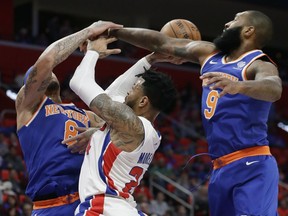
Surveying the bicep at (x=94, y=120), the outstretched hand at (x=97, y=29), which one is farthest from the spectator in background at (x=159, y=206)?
the outstretched hand at (x=97, y=29)

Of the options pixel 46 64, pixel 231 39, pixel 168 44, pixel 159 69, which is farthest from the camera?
pixel 159 69

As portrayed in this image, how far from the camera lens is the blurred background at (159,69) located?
14.1 m

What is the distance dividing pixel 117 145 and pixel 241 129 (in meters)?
0.97

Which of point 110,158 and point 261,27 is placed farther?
point 261,27

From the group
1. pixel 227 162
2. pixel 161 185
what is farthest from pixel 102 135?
pixel 161 185

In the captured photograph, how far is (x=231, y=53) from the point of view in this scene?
19.3ft

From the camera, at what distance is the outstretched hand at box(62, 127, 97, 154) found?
5820 mm

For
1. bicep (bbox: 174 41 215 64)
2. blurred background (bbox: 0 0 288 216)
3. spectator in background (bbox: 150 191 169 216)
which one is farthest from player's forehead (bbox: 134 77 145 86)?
spectator in background (bbox: 150 191 169 216)

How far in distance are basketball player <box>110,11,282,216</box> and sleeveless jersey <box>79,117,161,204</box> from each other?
59 centimetres

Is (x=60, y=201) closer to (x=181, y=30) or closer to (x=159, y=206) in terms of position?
(x=181, y=30)

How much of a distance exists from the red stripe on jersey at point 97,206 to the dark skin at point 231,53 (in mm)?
1107

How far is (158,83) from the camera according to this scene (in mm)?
5496

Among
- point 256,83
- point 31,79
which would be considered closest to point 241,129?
point 256,83

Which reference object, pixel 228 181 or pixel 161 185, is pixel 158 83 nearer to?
pixel 228 181
